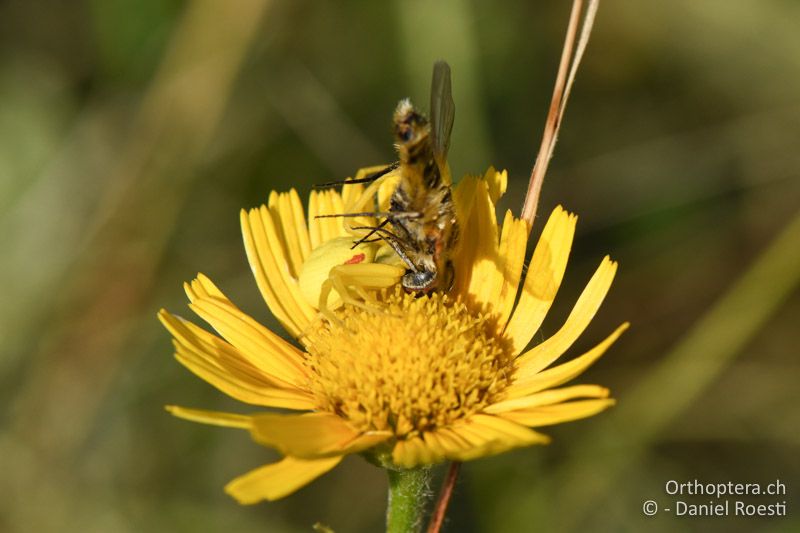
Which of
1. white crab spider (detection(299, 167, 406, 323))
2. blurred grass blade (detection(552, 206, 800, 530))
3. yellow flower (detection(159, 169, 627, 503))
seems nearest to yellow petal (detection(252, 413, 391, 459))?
yellow flower (detection(159, 169, 627, 503))

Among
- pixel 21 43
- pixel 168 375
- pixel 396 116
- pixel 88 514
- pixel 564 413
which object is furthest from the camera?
pixel 21 43

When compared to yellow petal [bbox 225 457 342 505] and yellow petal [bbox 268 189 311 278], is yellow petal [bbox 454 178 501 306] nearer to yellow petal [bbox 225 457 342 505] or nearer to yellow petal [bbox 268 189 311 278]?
yellow petal [bbox 268 189 311 278]

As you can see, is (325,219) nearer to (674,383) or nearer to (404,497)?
(404,497)

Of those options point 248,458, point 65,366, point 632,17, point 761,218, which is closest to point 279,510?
point 248,458

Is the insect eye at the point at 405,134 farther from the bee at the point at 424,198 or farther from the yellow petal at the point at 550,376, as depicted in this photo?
the yellow petal at the point at 550,376

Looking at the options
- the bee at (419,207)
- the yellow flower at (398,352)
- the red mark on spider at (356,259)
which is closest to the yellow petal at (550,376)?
the yellow flower at (398,352)

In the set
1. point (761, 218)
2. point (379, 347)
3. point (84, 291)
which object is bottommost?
point (379, 347)

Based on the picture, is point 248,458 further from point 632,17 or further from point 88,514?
point 632,17
